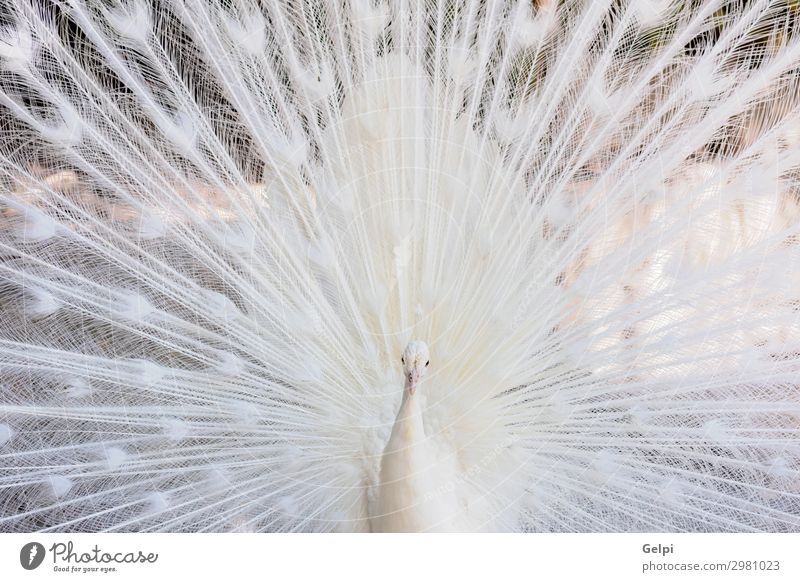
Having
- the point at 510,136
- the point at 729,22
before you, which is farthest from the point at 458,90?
the point at 729,22

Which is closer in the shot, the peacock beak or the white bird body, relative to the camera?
the peacock beak

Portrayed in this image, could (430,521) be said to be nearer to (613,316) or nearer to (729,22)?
(613,316)
